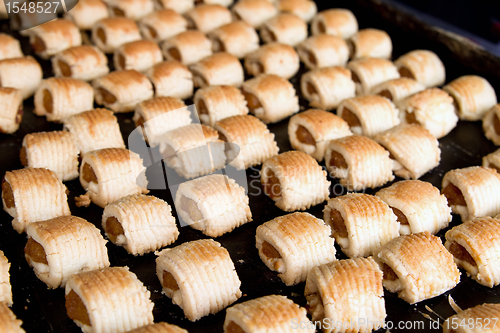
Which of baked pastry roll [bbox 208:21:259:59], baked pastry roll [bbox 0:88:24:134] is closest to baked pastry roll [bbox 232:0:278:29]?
baked pastry roll [bbox 208:21:259:59]

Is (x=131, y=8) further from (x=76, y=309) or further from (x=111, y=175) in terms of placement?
(x=76, y=309)

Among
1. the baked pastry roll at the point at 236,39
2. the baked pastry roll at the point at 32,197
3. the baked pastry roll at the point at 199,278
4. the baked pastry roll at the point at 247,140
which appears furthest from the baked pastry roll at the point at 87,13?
the baked pastry roll at the point at 199,278

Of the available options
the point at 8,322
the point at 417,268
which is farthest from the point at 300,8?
the point at 8,322

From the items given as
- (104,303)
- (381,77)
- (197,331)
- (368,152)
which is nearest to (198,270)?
(197,331)

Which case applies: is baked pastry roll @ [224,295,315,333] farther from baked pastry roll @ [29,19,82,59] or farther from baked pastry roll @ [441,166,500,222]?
baked pastry roll @ [29,19,82,59]

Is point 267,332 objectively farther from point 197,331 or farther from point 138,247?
point 138,247
